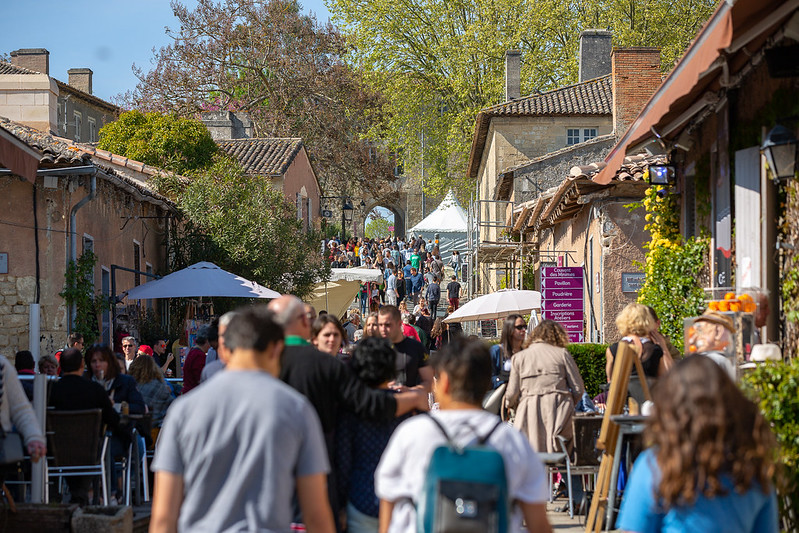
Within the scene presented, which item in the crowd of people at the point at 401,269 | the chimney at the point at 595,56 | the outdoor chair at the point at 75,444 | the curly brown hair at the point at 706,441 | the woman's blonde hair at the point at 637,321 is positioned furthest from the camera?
the chimney at the point at 595,56

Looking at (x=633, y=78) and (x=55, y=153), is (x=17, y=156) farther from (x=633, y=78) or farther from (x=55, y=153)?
(x=633, y=78)

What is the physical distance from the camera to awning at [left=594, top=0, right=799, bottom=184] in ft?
21.2

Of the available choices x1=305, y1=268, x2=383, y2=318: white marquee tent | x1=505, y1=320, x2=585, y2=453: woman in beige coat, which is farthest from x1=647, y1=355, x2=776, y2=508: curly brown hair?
x1=305, y1=268, x2=383, y2=318: white marquee tent

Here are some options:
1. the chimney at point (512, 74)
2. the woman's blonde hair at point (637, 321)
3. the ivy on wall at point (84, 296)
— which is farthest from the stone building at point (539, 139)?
the woman's blonde hair at point (637, 321)

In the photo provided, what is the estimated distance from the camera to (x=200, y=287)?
16.6 metres

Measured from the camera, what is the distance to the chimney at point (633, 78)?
22906 mm

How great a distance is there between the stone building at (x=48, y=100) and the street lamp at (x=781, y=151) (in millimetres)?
15083

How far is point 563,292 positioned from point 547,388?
10400mm

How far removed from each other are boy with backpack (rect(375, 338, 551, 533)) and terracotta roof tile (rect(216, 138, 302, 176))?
30687 millimetres

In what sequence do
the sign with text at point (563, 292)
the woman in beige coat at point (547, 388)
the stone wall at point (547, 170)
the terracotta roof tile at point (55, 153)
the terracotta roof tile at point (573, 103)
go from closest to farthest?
the woman in beige coat at point (547, 388) < the terracotta roof tile at point (55, 153) < the sign with text at point (563, 292) < the stone wall at point (547, 170) < the terracotta roof tile at point (573, 103)

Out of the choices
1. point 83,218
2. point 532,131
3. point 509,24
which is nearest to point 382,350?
point 83,218

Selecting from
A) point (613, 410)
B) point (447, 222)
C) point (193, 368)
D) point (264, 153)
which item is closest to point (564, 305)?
point (193, 368)

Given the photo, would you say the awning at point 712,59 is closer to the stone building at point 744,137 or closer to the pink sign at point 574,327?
the stone building at point 744,137

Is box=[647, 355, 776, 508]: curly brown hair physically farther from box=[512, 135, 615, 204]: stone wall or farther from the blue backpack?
box=[512, 135, 615, 204]: stone wall
